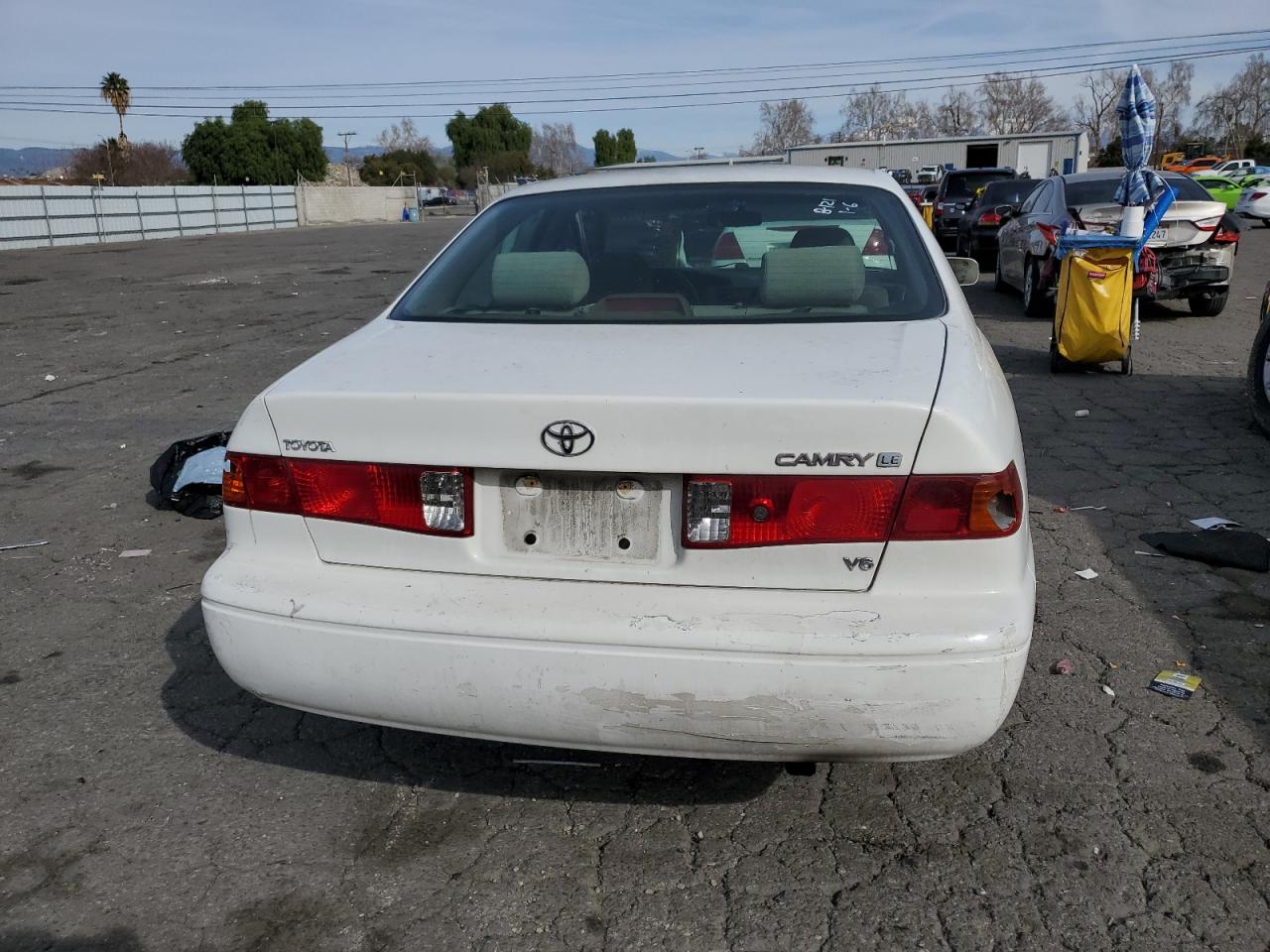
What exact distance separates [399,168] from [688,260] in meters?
101

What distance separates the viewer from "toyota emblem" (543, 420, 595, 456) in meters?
2.33

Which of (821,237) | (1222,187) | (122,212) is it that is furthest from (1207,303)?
(122,212)

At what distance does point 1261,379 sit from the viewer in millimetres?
6457

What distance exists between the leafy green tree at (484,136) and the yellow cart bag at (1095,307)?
353 feet

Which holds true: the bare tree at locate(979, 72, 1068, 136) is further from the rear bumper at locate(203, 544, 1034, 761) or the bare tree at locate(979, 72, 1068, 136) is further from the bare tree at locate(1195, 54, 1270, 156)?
the rear bumper at locate(203, 544, 1034, 761)

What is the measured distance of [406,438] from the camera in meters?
2.43

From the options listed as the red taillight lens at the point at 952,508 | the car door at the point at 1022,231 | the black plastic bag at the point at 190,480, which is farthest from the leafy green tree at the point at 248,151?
the red taillight lens at the point at 952,508

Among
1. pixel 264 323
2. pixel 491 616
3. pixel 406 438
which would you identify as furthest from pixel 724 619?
pixel 264 323

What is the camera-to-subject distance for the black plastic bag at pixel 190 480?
5.27 m

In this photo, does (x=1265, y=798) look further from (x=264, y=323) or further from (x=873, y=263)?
(x=264, y=323)

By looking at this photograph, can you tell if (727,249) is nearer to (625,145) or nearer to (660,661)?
(660,661)

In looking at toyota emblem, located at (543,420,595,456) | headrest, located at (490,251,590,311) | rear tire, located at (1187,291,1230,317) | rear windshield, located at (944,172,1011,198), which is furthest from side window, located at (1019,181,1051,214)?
toyota emblem, located at (543,420,595,456)

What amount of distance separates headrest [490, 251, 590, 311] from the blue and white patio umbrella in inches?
276

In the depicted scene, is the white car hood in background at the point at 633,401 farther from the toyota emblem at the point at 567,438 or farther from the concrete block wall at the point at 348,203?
the concrete block wall at the point at 348,203
